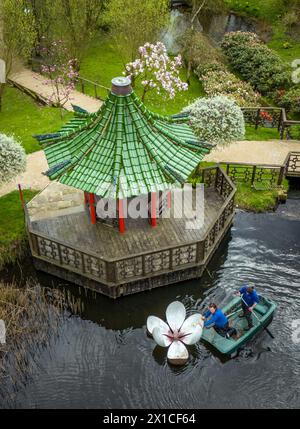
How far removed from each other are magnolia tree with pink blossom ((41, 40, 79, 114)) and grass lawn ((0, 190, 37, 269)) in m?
10.9

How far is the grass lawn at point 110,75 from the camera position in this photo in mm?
36750

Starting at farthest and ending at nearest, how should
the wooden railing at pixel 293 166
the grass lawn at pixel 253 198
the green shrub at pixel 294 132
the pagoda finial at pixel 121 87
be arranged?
the green shrub at pixel 294 132, the wooden railing at pixel 293 166, the grass lawn at pixel 253 198, the pagoda finial at pixel 121 87

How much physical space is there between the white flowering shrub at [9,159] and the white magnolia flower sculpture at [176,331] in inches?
391

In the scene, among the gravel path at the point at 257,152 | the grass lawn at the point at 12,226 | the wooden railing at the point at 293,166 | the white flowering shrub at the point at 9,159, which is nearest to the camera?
the white flowering shrub at the point at 9,159

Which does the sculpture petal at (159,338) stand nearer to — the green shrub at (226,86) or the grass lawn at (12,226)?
the grass lawn at (12,226)

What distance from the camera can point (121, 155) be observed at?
781 inches

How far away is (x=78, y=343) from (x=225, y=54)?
3431 centimetres

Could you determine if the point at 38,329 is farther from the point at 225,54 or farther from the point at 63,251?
Result: the point at 225,54

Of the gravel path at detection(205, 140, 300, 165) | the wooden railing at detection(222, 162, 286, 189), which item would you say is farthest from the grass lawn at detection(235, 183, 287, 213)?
the gravel path at detection(205, 140, 300, 165)

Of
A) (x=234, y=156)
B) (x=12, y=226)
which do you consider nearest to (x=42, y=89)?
(x=12, y=226)

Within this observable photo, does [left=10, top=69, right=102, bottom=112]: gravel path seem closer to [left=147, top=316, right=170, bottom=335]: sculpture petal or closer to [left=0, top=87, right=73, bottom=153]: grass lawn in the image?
[left=0, top=87, right=73, bottom=153]: grass lawn

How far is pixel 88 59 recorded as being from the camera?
1764 inches

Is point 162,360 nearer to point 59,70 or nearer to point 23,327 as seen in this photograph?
point 23,327

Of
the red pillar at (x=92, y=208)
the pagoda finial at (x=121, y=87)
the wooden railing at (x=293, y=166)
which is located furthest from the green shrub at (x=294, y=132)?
the pagoda finial at (x=121, y=87)
